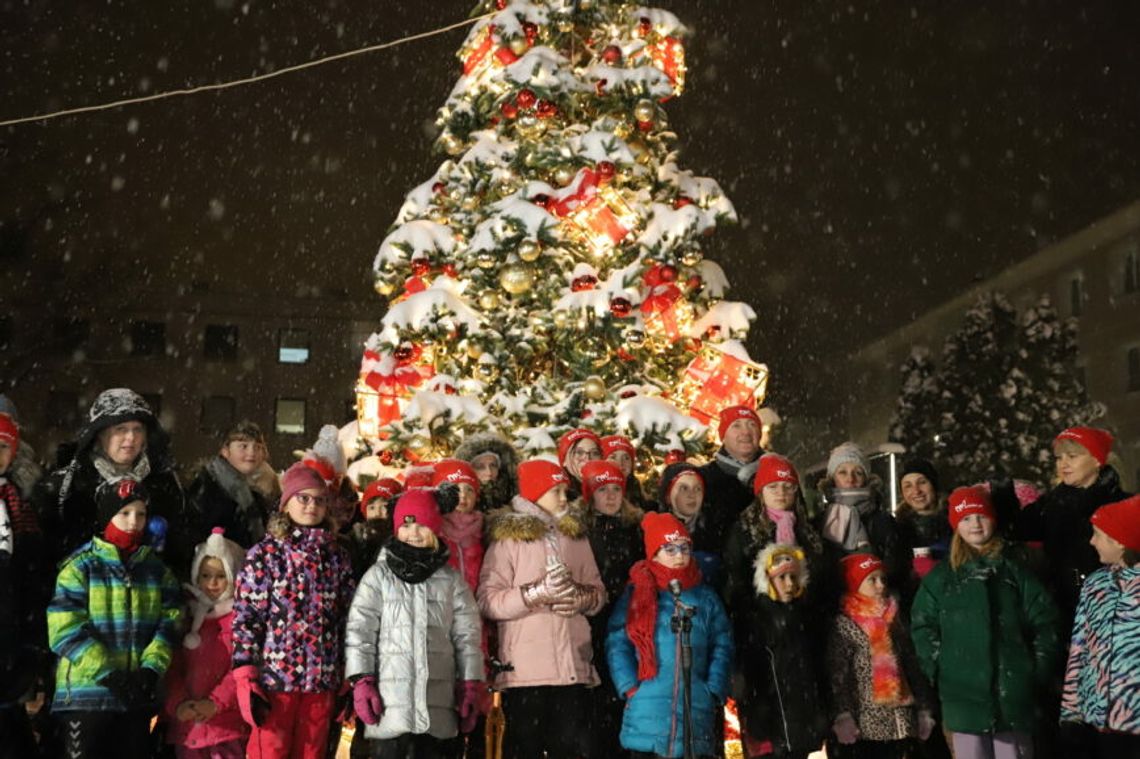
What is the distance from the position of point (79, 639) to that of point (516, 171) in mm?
6804

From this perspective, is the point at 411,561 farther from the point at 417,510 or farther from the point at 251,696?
the point at 251,696

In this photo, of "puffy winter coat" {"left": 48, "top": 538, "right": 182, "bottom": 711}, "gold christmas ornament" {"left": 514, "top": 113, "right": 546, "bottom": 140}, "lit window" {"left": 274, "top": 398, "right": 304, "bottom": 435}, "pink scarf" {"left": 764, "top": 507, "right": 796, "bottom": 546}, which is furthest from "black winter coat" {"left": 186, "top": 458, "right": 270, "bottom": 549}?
"lit window" {"left": 274, "top": 398, "right": 304, "bottom": 435}

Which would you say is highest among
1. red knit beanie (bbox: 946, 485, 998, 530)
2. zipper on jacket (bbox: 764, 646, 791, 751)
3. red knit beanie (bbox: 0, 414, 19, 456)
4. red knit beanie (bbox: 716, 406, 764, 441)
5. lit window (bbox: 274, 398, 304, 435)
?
lit window (bbox: 274, 398, 304, 435)

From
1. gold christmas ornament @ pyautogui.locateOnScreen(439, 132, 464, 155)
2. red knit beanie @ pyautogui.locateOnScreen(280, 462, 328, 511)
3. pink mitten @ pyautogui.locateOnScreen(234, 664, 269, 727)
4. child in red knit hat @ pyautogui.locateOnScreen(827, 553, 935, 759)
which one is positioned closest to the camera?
pink mitten @ pyautogui.locateOnScreen(234, 664, 269, 727)

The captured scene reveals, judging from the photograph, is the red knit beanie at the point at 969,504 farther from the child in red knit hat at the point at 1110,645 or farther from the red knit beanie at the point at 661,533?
the red knit beanie at the point at 661,533

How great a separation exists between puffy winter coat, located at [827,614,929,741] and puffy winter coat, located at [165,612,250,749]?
3.23 meters

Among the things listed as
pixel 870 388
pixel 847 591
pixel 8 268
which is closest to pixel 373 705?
pixel 847 591

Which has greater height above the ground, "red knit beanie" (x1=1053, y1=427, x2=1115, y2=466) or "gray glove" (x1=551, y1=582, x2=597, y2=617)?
"red knit beanie" (x1=1053, y1=427, x2=1115, y2=466)

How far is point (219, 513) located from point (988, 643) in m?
4.51

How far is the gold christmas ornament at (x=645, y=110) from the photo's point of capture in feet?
35.9

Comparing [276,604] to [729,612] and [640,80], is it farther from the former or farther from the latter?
[640,80]

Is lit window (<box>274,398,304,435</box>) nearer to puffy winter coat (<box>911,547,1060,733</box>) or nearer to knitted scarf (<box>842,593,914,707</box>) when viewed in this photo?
knitted scarf (<box>842,593,914,707</box>)

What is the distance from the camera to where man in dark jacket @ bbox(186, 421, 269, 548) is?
22.6ft

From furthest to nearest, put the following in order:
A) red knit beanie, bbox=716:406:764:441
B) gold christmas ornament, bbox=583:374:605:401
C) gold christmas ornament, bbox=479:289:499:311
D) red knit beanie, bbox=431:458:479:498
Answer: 1. gold christmas ornament, bbox=479:289:499:311
2. gold christmas ornament, bbox=583:374:605:401
3. red knit beanie, bbox=716:406:764:441
4. red knit beanie, bbox=431:458:479:498
